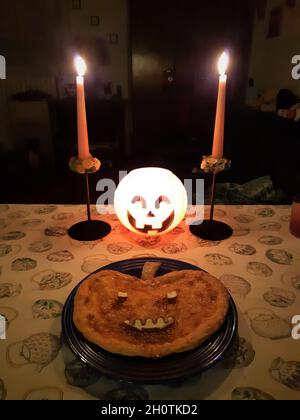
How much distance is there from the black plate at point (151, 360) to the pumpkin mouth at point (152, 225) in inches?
15.8

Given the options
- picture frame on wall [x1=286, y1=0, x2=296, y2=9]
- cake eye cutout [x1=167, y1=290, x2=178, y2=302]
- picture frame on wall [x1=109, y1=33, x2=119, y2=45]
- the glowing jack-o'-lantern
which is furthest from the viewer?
picture frame on wall [x1=109, y1=33, x2=119, y2=45]

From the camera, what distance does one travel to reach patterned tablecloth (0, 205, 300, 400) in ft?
1.95

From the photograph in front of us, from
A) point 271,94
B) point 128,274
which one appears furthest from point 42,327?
point 271,94

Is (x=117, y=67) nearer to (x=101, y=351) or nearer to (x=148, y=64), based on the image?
(x=148, y=64)

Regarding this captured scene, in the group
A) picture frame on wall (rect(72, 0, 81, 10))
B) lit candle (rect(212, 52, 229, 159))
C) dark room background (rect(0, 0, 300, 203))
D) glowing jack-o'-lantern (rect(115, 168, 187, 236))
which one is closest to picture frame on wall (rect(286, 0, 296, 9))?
dark room background (rect(0, 0, 300, 203))

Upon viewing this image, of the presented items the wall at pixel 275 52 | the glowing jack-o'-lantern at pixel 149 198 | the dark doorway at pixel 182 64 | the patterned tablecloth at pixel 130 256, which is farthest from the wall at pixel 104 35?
the glowing jack-o'-lantern at pixel 149 198

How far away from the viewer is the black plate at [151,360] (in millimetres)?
566

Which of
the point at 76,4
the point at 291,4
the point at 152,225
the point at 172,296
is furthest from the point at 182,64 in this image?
the point at 172,296

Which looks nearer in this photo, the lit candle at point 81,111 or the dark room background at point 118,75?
the lit candle at point 81,111

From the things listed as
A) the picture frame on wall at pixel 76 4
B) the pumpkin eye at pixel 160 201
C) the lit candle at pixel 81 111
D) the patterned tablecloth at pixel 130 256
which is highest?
the picture frame on wall at pixel 76 4

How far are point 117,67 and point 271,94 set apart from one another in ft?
7.95

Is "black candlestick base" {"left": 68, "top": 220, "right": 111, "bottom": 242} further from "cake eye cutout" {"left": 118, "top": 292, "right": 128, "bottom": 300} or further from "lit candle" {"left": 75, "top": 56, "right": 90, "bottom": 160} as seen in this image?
"cake eye cutout" {"left": 118, "top": 292, "right": 128, "bottom": 300}

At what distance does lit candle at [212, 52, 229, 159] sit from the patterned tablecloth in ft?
0.96

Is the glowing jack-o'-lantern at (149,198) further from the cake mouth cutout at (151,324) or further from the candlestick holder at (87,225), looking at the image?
the cake mouth cutout at (151,324)
